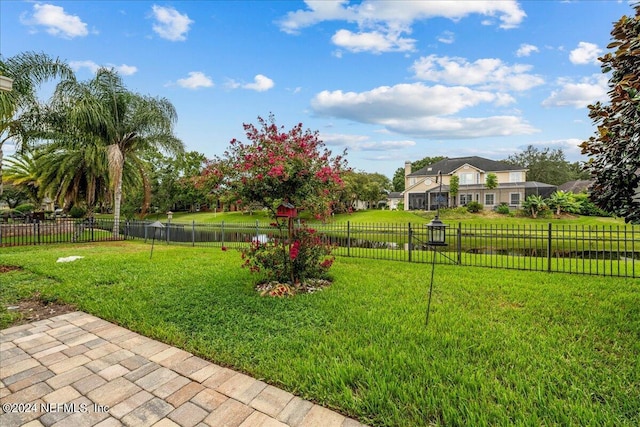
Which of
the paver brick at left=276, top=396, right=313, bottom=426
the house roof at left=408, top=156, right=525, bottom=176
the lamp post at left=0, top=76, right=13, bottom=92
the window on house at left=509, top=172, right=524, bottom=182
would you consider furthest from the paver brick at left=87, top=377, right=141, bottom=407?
the window on house at left=509, top=172, right=524, bottom=182

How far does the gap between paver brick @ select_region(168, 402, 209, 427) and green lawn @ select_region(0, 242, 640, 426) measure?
0.56 meters

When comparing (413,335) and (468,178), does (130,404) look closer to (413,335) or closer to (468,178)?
(413,335)

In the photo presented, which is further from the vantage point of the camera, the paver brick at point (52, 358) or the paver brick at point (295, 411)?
the paver brick at point (52, 358)

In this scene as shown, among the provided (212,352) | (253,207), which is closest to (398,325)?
(212,352)

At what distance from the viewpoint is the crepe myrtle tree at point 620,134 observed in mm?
2734

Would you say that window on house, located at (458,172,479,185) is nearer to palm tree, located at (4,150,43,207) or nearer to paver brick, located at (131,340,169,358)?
paver brick, located at (131,340,169,358)

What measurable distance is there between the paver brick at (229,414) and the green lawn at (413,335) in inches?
14.2

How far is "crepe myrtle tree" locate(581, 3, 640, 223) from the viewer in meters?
2.73

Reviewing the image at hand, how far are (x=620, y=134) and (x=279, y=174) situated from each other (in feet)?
12.5

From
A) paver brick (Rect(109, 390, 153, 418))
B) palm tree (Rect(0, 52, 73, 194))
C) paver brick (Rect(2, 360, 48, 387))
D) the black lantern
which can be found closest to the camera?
paver brick (Rect(109, 390, 153, 418))

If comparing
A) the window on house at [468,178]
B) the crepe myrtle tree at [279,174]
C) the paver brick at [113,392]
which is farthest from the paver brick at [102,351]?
the window on house at [468,178]

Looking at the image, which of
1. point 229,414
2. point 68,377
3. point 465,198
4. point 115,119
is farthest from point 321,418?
point 465,198

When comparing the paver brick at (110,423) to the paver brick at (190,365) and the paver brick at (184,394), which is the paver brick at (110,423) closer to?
the paver brick at (184,394)

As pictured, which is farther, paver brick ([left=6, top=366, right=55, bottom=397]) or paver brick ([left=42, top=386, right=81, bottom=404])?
paver brick ([left=6, top=366, right=55, bottom=397])
